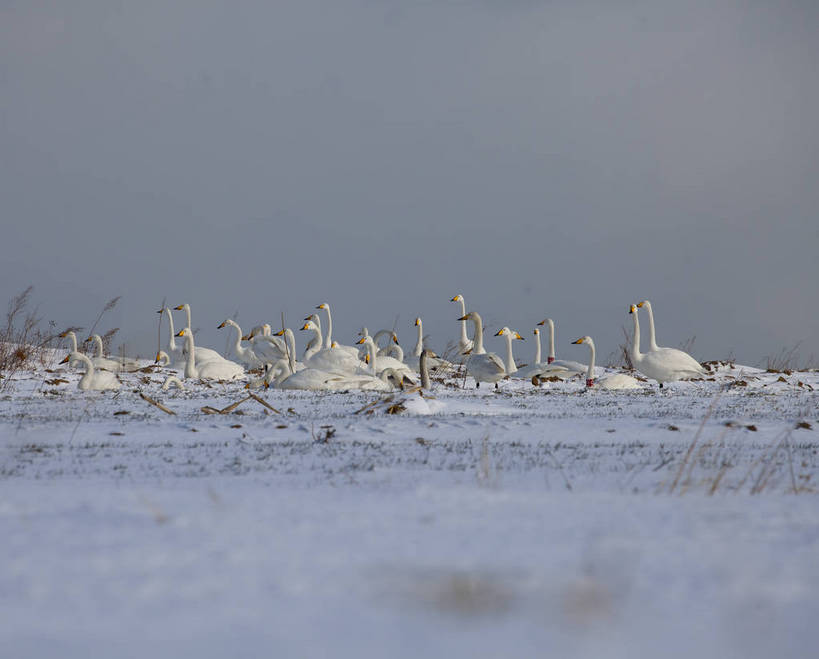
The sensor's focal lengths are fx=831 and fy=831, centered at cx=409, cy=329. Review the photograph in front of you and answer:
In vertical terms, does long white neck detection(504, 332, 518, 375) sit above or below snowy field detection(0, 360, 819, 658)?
below

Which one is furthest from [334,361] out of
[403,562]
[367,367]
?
[403,562]

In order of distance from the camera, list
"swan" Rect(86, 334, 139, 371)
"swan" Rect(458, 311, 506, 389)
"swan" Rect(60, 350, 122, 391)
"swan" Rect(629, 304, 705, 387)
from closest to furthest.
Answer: "swan" Rect(60, 350, 122, 391), "swan" Rect(629, 304, 705, 387), "swan" Rect(458, 311, 506, 389), "swan" Rect(86, 334, 139, 371)

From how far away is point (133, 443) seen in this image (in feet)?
18.7

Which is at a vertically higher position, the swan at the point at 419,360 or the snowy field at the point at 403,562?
the snowy field at the point at 403,562

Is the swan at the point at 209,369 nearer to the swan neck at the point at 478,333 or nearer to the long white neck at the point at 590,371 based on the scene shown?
the swan neck at the point at 478,333

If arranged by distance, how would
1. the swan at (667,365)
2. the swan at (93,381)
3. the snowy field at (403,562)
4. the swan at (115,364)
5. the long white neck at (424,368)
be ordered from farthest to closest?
1. the swan at (115,364)
2. the swan at (667,365)
3. the long white neck at (424,368)
4. the swan at (93,381)
5. the snowy field at (403,562)

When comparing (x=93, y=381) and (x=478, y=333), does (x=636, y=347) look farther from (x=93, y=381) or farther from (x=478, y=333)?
(x=93, y=381)

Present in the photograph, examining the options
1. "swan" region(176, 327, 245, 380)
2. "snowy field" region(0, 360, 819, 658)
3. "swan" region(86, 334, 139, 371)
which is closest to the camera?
"snowy field" region(0, 360, 819, 658)

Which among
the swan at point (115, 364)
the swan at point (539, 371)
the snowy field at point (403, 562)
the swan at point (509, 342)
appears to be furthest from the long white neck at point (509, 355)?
the snowy field at point (403, 562)

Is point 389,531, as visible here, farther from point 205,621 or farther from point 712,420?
point 712,420

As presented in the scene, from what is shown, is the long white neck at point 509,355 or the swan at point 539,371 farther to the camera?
the long white neck at point 509,355

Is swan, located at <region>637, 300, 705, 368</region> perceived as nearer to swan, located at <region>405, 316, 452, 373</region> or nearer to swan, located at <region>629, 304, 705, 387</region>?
swan, located at <region>629, 304, 705, 387</region>

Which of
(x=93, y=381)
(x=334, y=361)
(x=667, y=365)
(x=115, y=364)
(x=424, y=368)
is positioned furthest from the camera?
(x=115, y=364)

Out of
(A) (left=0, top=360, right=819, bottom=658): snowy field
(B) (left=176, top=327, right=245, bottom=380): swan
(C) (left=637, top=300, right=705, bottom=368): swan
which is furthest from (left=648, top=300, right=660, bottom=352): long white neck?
(A) (left=0, top=360, right=819, bottom=658): snowy field
